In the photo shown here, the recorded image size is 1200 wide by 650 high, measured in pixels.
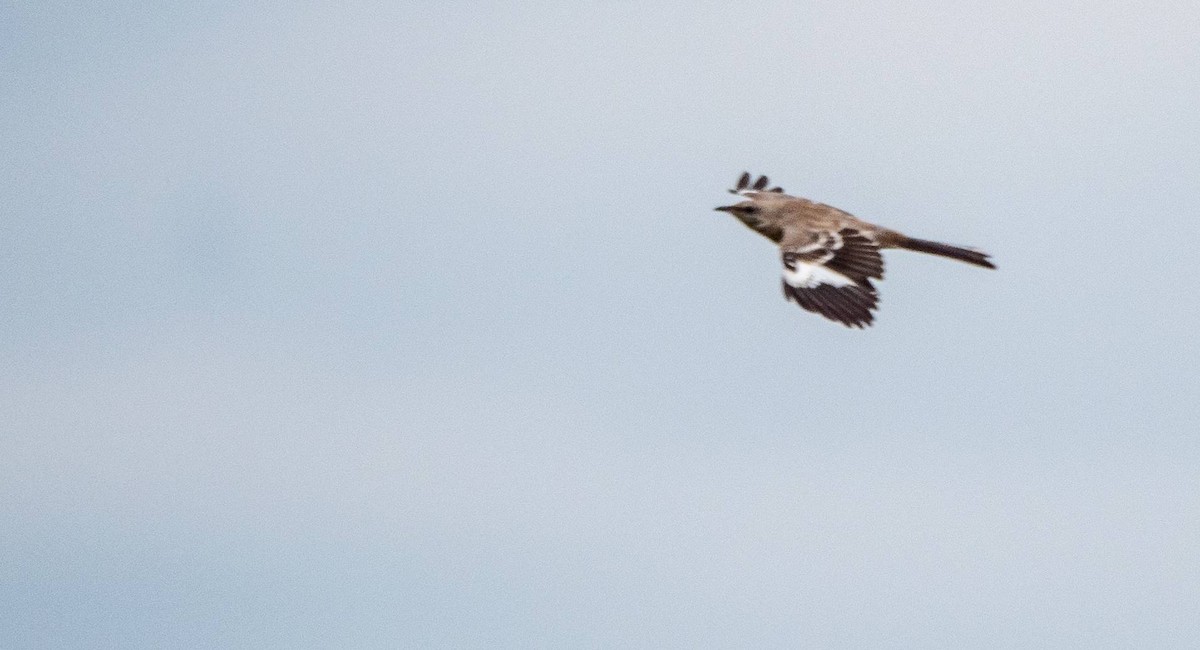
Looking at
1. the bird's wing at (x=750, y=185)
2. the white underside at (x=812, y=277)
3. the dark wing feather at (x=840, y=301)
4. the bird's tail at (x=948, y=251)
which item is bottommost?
the dark wing feather at (x=840, y=301)

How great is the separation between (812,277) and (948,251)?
8.40 ft

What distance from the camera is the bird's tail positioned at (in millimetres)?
24641

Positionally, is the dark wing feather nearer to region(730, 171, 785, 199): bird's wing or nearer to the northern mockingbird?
the northern mockingbird

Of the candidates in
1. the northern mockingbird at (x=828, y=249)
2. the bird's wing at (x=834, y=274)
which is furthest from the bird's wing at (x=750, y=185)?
the bird's wing at (x=834, y=274)

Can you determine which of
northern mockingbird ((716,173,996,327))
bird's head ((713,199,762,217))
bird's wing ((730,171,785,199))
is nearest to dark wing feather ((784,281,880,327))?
northern mockingbird ((716,173,996,327))

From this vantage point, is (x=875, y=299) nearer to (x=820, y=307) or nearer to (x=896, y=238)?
(x=820, y=307)

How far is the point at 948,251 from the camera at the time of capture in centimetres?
2514

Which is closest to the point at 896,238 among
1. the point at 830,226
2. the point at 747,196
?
the point at 830,226

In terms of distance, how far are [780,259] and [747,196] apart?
4353 mm

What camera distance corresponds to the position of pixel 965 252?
2483cm

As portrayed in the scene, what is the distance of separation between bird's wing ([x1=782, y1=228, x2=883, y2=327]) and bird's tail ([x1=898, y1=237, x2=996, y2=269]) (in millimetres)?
654

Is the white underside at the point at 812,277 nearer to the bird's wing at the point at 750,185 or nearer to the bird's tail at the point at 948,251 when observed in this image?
the bird's tail at the point at 948,251

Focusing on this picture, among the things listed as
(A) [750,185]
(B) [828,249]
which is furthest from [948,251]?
(A) [750,185]

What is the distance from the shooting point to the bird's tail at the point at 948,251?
24.6 metres
